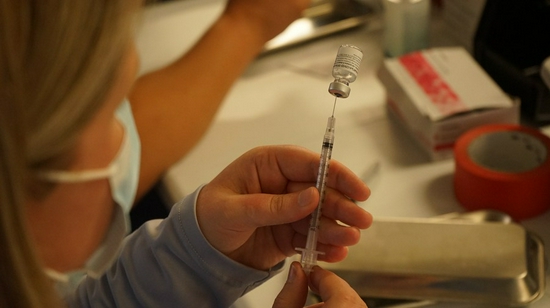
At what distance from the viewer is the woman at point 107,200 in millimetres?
382

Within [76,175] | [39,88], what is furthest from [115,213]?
[39,88]

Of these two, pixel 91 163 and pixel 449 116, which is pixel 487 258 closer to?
pixel 449 116

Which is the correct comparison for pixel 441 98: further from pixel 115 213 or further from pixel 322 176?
pixel 115 213

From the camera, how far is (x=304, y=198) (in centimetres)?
54

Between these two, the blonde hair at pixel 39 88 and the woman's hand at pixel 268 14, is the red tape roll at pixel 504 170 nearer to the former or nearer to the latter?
the woman's hand at pixel 268 14

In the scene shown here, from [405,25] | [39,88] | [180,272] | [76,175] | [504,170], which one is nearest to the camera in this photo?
[39,88]

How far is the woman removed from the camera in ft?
1.25

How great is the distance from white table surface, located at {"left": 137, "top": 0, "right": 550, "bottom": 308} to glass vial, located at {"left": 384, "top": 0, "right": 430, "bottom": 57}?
0.03 m

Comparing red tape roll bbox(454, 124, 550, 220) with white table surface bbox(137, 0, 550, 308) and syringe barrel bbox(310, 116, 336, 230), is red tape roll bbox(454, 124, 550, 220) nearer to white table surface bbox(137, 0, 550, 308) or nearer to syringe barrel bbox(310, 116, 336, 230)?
white table surface bbox(137, 0, 550, 308)

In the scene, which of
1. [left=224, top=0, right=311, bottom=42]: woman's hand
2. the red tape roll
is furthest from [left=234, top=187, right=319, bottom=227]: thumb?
[left=224, top=0, right=311, bottom=42]: woman's hand

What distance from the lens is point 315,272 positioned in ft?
1.83

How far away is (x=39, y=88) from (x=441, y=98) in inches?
20.1

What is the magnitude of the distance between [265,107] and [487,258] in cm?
38

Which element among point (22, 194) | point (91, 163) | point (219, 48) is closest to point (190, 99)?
point (219, 48)
